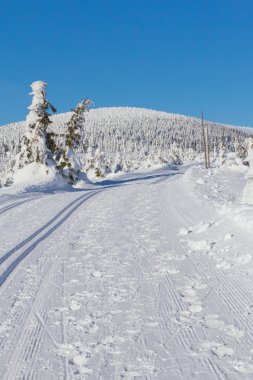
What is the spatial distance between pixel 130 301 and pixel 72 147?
3247cm

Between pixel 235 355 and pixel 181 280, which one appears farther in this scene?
pixel 181 280

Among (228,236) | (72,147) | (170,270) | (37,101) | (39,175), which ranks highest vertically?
(37,101)

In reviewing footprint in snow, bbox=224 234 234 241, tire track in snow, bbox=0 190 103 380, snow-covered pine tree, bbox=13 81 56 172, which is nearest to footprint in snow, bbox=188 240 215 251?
footprint in snow, bbox=224 234 234 241

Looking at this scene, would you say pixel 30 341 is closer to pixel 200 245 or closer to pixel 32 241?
pixel 200 245

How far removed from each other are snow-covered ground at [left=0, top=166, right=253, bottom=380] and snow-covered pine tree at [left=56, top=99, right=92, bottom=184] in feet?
81.8

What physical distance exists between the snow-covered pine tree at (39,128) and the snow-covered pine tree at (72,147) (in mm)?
2439

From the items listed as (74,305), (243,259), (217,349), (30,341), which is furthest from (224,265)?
(30,341)

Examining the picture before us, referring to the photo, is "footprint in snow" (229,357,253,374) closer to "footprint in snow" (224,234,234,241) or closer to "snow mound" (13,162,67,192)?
"footprint in snow" (224,234,234,241)

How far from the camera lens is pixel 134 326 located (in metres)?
4.43

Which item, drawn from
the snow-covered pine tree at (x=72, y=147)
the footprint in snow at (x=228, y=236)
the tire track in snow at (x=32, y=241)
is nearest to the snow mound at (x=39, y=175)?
the snow-covered pine tree at (x=72, y=147)

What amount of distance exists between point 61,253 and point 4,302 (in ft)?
8.79

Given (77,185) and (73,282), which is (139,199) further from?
(77,185)

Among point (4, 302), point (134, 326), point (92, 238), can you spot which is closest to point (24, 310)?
point (4, 302)

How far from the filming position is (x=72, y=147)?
121ft
